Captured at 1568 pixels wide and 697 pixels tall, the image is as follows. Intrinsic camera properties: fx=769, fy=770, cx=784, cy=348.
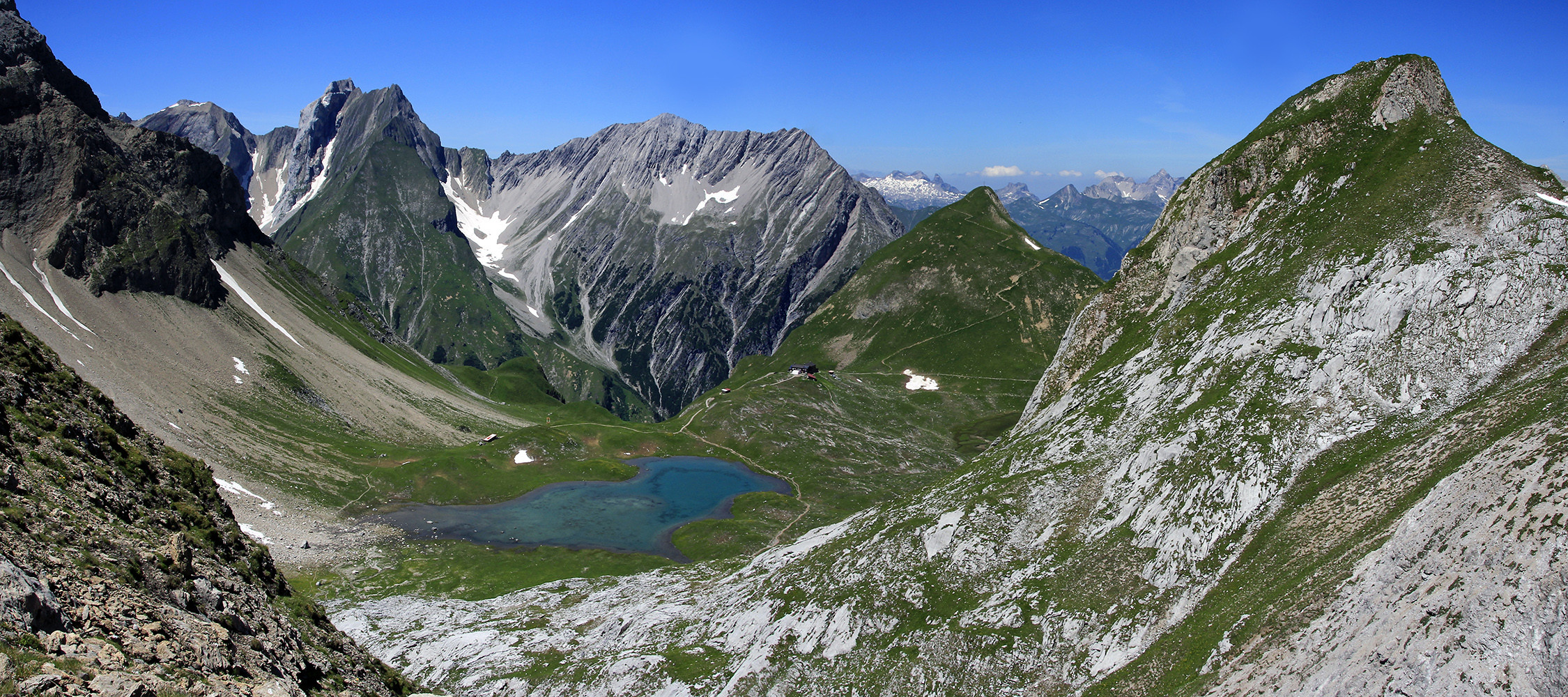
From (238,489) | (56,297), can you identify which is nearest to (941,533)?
(238,489)

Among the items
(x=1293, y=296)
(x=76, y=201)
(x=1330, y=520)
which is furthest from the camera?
(x=76, y=201)

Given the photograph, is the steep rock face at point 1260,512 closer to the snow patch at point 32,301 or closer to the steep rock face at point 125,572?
the steep rock face at point 125,572

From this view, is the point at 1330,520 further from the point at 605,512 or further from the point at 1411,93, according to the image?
the point at 605,512

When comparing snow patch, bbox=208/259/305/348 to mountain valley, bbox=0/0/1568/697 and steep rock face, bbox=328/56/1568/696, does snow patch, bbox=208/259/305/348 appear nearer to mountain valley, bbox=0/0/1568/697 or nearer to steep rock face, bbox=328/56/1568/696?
mountain valley, bbox=0/0/1568/697

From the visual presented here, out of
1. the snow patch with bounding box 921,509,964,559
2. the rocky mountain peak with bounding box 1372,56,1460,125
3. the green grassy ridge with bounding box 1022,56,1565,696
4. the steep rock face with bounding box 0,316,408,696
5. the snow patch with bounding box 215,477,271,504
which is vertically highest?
the rocky mountain peak with bounding box 1372,56,1460,125

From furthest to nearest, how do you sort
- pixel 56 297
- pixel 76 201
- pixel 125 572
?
pixel 76 201, pixel 56 297, pixel 125 572

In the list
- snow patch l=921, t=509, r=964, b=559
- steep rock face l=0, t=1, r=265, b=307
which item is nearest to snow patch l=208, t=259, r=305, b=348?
steep rock face l=0, t=1, r=265, b=307
